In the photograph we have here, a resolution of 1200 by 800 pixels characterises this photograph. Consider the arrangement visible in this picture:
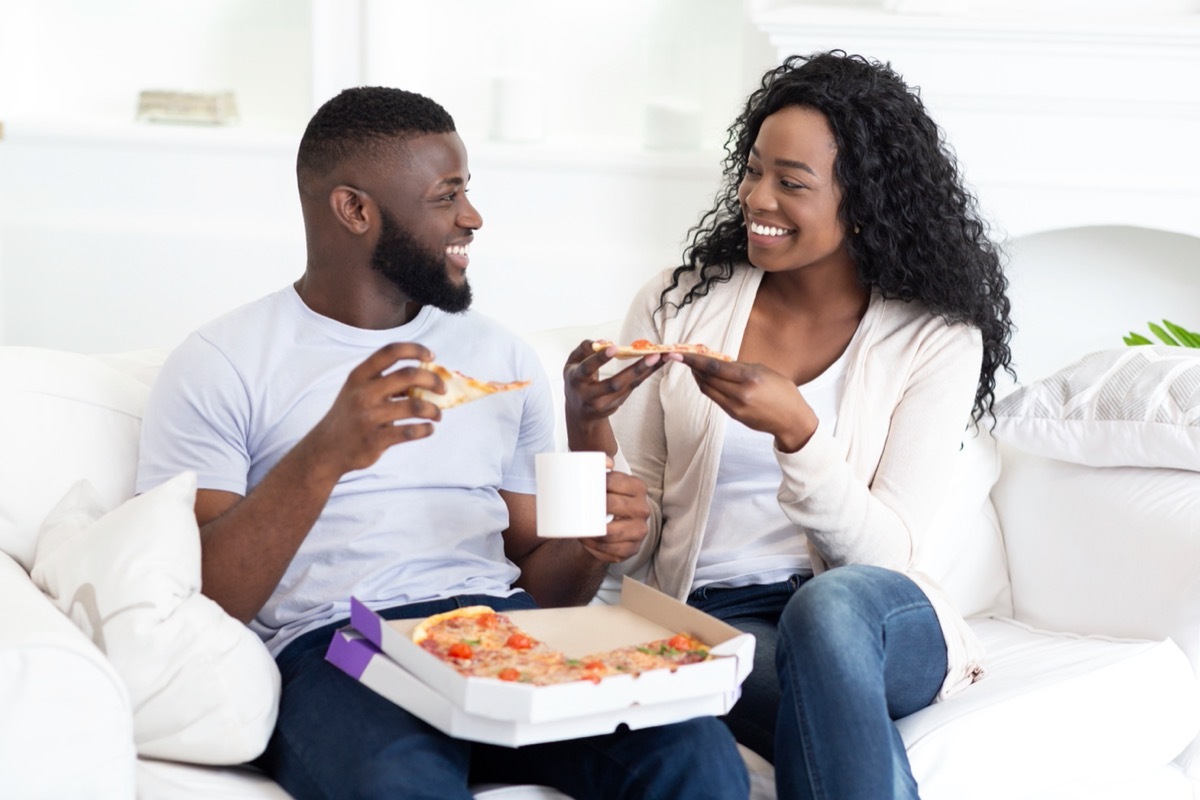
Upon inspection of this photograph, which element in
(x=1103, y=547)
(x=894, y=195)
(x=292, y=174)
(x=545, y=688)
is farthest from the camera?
(x=292, y=174)

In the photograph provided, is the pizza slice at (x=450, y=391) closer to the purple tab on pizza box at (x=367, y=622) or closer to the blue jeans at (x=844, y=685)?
the purple tab on pizza box at (x=367, y=622)

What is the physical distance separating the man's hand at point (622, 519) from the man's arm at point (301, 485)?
1.05 feet

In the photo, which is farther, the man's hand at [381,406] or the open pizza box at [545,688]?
the man's hand at [381,406]

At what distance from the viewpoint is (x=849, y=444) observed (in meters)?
1.86

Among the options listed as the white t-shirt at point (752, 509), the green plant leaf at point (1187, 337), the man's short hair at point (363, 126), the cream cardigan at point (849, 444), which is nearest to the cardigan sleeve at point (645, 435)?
the cream cardigan at point (849, 444)

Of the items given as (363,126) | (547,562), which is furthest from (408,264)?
(547,562)

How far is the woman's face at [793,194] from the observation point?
74.4 inches

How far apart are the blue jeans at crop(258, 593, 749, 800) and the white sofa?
0.13ft

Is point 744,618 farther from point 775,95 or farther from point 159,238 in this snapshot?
point 159,238

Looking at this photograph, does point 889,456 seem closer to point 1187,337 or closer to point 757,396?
point 757,396

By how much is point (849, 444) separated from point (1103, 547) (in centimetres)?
50

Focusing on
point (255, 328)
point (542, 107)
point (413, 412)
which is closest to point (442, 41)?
point (542, 107)

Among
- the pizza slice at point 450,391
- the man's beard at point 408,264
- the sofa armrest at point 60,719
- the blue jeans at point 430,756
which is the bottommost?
the blue jeans at point 430,756

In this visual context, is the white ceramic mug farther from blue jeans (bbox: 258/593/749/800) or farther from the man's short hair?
the man's short hair
